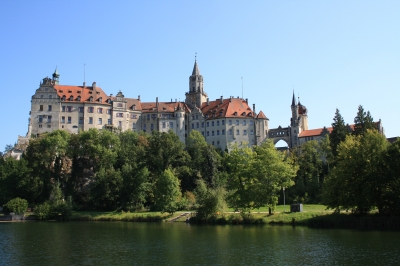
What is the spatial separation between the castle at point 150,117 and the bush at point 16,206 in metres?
31.9

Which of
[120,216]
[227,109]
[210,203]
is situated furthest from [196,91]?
[210,203]

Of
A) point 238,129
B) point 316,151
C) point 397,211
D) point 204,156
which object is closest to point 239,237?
point 397,211

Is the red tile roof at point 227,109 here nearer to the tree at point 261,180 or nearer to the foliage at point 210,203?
the tree at point 261,180

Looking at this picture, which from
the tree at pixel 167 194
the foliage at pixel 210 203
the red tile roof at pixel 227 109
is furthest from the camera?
the red tile roof at pixel 227 109

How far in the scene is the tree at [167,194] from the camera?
57125mm

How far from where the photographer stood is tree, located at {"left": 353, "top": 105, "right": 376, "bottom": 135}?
61341 mm

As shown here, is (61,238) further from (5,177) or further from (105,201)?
(5,177)

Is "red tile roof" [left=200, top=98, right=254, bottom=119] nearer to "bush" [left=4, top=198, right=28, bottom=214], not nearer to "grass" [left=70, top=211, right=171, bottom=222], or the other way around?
"grass" [left=70, top=211, right=171, bottom=222]

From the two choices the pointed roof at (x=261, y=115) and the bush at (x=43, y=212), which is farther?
the pointed roof at (x=261, y=115)

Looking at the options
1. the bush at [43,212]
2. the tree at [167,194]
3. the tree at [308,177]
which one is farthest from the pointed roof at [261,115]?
the bush at [43,212]

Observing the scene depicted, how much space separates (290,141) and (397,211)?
62.0 meters

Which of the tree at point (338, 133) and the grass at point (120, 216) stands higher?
the tree at point (338, 133)

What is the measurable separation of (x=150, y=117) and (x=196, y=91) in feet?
54.3

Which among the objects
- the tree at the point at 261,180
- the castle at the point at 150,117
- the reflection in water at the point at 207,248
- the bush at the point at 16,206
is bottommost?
the reflection in water at the point at 207,248
